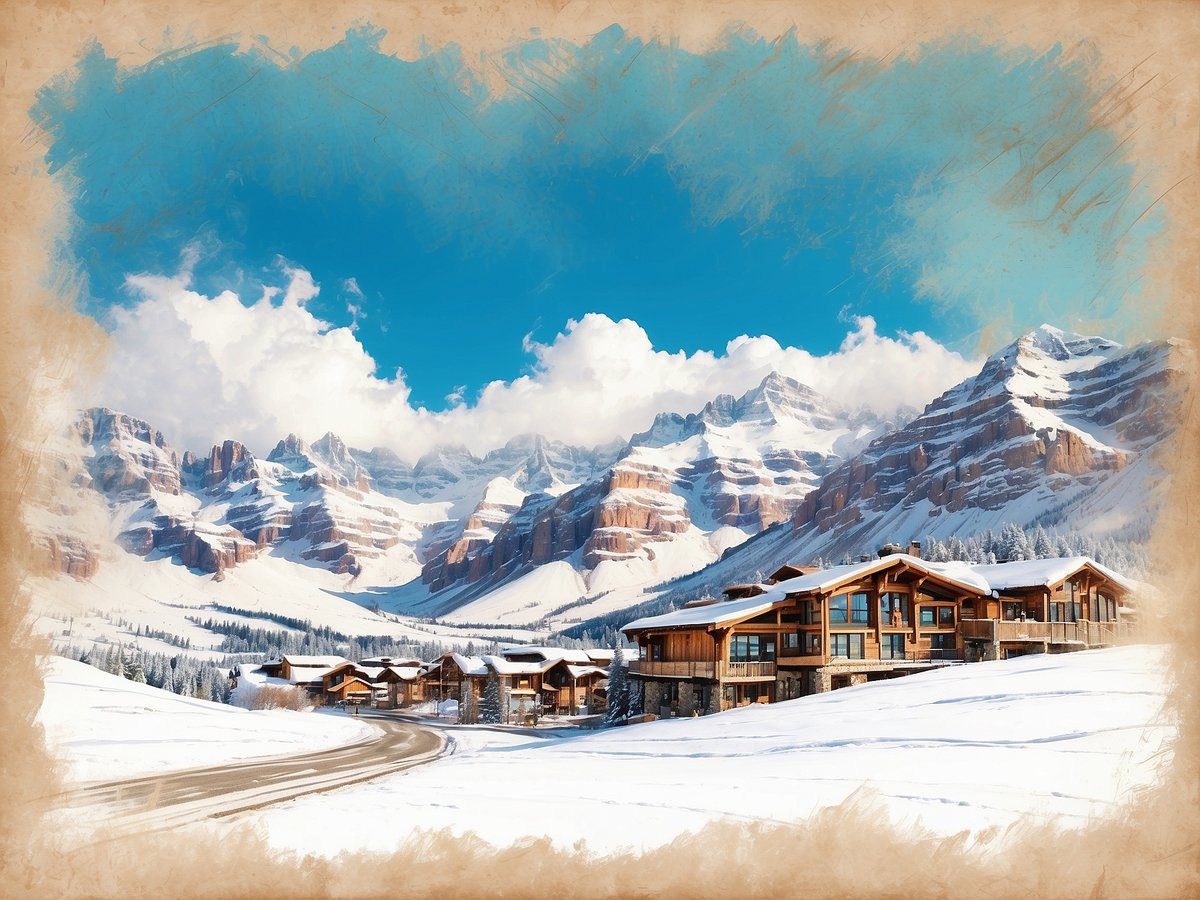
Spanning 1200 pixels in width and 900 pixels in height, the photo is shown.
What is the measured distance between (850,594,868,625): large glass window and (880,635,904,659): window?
1.66 metres

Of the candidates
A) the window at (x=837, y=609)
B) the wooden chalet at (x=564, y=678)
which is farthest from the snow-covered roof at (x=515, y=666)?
the window at (x=837, y=609)

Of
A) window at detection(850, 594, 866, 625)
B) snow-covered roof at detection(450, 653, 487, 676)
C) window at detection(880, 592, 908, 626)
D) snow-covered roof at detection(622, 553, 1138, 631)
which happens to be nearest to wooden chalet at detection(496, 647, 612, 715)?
snow-covered roof at detection(450, 653, 487, 676)

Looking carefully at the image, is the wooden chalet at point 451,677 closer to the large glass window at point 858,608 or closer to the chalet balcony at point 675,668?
the chalet balcony at point 675,668

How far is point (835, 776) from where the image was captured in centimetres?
1294

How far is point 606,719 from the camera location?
62.6 meters

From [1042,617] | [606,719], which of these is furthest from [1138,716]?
[606,719]

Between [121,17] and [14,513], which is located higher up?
[121,17]

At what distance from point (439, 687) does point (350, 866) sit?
98.3 metres

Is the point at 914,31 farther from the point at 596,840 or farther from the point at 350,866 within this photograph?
the point at 350,866

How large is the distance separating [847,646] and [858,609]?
2.16 metres

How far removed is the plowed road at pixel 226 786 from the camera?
12.1m

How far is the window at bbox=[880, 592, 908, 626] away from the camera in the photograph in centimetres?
4478

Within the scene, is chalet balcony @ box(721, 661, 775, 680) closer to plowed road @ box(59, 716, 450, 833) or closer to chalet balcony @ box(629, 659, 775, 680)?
chalet balcony @ box(629, 659, 775, 680)

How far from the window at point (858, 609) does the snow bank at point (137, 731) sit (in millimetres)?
28330
